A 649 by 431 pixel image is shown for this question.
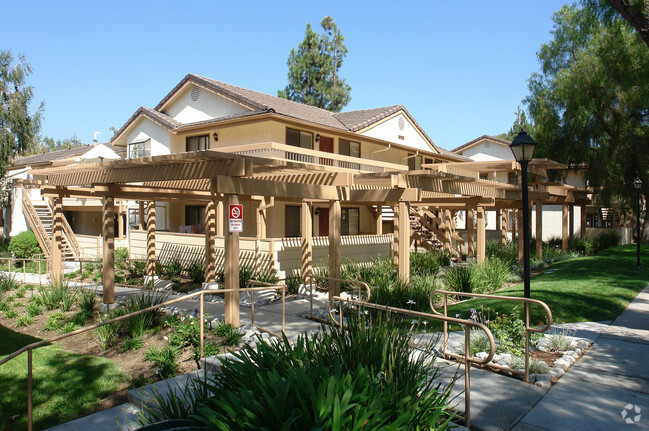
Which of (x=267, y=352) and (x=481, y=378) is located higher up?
(x=267, y=352)

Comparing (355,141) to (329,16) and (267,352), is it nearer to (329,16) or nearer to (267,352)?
(267,352)

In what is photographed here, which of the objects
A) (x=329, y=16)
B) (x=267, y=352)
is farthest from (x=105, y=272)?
(x=329, y=16)

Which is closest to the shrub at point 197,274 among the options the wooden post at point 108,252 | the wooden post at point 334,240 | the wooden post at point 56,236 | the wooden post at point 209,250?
the wooden post at point 209,250

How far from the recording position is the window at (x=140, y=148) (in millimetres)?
24734

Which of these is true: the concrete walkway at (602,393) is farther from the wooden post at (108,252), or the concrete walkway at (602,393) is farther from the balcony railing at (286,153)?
the balcony railing at (286,153)

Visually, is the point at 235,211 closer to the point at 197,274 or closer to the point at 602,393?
the point at 602,393

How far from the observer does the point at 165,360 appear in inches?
273

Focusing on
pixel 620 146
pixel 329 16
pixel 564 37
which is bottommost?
pixel 620 146

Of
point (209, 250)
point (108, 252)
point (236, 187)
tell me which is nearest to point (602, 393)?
point (236, 187)

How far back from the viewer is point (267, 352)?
4418mm

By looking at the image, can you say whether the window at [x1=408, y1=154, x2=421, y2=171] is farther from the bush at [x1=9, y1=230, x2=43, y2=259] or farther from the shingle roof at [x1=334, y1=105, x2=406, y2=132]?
the bush at [x1=9, y1=230, x2=43, y2=259]

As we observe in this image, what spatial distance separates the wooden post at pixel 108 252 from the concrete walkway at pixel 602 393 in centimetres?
945

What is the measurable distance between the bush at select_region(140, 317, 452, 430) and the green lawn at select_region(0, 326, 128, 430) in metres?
2.24

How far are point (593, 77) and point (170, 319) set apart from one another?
21.8m
